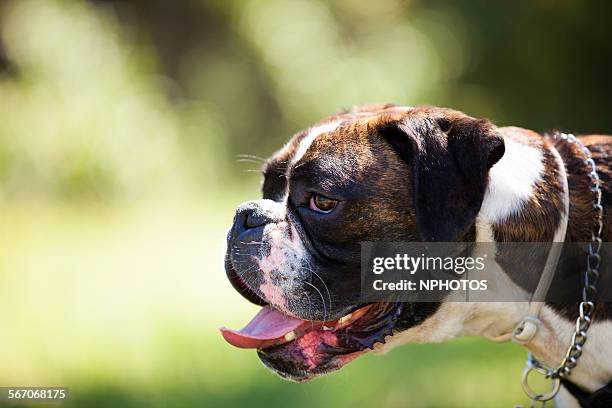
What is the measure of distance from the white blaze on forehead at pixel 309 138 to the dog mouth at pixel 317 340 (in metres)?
0.59

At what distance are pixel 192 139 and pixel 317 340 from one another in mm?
5894

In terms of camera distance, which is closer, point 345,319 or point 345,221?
point 345,221

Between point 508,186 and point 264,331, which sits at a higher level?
point 508,186

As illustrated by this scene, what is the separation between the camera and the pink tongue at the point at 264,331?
2965 millimetres

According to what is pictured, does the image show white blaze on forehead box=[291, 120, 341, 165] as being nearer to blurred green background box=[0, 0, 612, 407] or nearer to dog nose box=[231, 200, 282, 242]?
dog nose box=[231, 200, 282, 242]

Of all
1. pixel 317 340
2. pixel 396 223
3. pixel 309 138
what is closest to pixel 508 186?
pixel 396 223

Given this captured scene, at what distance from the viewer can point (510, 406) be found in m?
4.44

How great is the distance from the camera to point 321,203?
2.85 meters

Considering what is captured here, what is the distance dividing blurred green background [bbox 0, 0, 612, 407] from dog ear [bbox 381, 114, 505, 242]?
35.2 inches

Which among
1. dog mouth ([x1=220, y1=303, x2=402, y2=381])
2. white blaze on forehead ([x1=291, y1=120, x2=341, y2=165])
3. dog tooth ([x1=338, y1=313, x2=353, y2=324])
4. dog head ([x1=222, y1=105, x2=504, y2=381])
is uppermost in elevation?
white blaze on forehead ([x1=291, y1=120, x2=341, y2=165])

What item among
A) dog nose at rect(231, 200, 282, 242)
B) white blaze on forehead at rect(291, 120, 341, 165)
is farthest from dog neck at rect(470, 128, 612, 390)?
dog nose at rect(231, 200, 282, 242)

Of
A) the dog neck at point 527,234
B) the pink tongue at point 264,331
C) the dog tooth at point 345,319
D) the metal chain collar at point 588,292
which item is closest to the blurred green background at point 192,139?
the pink tongue at point 264,331

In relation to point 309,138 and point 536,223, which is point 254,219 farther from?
point 536,223

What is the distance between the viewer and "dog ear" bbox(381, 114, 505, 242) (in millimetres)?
2674
